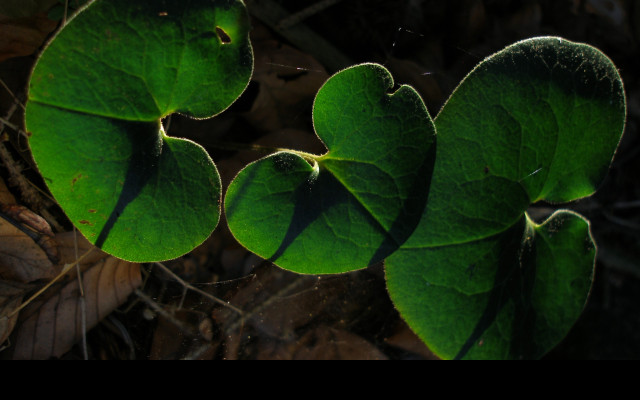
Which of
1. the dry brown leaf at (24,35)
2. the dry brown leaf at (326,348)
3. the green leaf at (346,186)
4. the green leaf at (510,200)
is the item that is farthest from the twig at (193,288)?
the dry brown leaf at (24,35)

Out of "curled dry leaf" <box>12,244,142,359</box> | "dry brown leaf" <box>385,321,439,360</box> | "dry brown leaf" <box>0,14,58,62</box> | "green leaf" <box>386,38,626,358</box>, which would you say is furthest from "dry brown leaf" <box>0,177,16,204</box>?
"dry brown leaf" <box>385,321,439,360</box>

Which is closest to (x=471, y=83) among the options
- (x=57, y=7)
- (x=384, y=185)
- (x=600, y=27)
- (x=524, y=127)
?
(x=524, y=127)

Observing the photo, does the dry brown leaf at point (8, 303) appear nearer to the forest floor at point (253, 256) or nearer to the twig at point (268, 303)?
the forest floor at point (253, 256)

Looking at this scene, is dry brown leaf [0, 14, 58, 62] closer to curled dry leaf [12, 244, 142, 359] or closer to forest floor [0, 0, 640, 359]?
forest floor [0, 0, 640, 359]

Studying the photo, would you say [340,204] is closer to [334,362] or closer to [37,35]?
[334,362]

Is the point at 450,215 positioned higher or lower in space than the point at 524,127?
lower

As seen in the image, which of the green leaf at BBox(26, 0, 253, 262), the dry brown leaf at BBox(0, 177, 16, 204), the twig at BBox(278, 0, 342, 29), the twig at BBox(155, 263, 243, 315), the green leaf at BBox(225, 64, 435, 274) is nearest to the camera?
the green leaf at BBox(26, 0, 253, 262)
